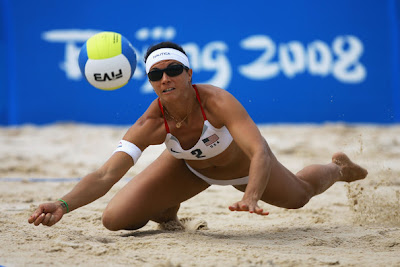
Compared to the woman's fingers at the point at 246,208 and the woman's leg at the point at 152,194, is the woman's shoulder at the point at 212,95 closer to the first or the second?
the woman's leg at the point at 152,194

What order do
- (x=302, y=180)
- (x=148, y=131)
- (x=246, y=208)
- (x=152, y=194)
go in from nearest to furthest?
(x=246, y=208) < (x=148, y=131) < (x=152, y=194) < (x=302, y=180)

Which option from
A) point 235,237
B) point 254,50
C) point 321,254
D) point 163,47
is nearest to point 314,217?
point 235,237

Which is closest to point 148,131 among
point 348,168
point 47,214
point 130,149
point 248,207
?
point 130,149

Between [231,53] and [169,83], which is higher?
[231,53]

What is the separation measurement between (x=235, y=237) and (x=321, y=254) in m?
0.72

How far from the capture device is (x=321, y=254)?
10.4ft

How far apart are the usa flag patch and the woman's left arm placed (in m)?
0.16

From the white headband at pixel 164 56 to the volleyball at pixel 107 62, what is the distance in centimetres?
30

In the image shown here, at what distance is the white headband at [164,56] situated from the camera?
3549 millimetres

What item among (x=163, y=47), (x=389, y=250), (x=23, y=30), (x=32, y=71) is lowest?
(x=389, y=250)

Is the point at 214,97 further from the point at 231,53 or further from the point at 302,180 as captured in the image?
the point at 231,53

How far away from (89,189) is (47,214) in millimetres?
306

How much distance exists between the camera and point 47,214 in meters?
3.29

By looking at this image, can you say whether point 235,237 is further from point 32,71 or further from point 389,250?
point 32,71
